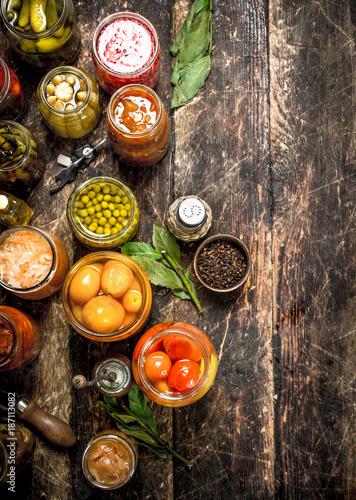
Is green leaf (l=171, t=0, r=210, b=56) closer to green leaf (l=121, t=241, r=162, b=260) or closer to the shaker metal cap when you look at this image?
the shaker metal cap

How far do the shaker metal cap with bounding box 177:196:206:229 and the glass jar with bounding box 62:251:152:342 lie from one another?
0.28 m

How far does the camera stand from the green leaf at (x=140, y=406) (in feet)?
5.39

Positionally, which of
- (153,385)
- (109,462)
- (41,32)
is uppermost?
(41,32)

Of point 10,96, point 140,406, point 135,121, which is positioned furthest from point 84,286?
point 10,96

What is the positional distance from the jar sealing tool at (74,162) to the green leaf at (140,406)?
1.00 meters

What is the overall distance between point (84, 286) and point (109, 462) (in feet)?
2.47

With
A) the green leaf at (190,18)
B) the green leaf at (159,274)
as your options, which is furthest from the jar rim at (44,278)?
the green leaf at (190,18)

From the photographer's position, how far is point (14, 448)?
1.59 m

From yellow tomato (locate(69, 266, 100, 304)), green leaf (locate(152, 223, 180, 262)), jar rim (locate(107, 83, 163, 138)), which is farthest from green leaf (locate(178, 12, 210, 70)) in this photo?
yellow tomato (locate(69, 266, 100, 304))

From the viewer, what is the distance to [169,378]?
56.1 inches

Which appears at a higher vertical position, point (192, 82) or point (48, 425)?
point (192, 82)

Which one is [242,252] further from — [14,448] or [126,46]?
[14,448]

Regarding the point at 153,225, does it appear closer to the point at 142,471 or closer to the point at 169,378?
the point at 169,378

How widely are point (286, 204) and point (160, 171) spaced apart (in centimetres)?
63
